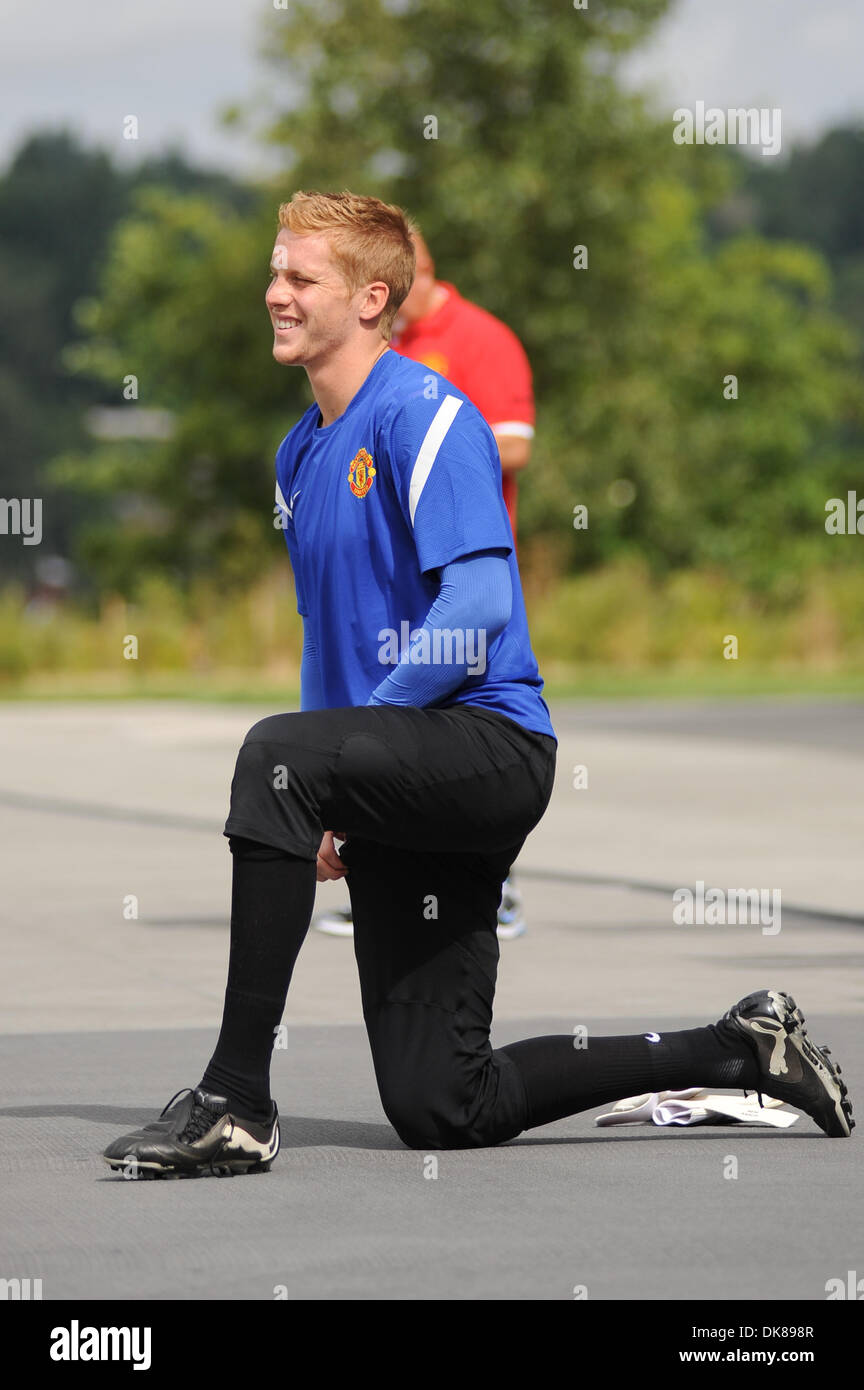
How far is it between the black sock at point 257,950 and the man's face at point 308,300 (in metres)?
1.03

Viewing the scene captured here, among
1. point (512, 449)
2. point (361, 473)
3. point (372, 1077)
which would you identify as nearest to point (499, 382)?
point (512, 449)

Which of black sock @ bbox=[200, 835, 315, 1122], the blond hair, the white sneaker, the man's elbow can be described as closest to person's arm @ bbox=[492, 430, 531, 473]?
the man's elbow

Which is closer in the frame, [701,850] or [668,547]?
[701,850]

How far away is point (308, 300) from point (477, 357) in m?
3.14

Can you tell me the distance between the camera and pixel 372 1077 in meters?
5.91

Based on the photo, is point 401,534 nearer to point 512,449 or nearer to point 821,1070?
point 821,1070

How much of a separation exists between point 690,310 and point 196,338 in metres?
12.3

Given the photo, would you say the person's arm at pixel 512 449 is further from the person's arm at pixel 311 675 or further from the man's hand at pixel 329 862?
the man's hand at pixel 329 862

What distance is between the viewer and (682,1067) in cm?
496

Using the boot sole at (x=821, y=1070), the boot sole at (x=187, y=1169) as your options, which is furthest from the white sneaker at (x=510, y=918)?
the boot sole at (x=187, y=1169)

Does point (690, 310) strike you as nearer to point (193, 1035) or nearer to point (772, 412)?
point (772, 412)

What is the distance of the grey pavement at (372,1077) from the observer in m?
4.05

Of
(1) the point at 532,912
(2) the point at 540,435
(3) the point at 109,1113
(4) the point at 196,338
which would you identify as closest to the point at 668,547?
(2) the point at 540,435
